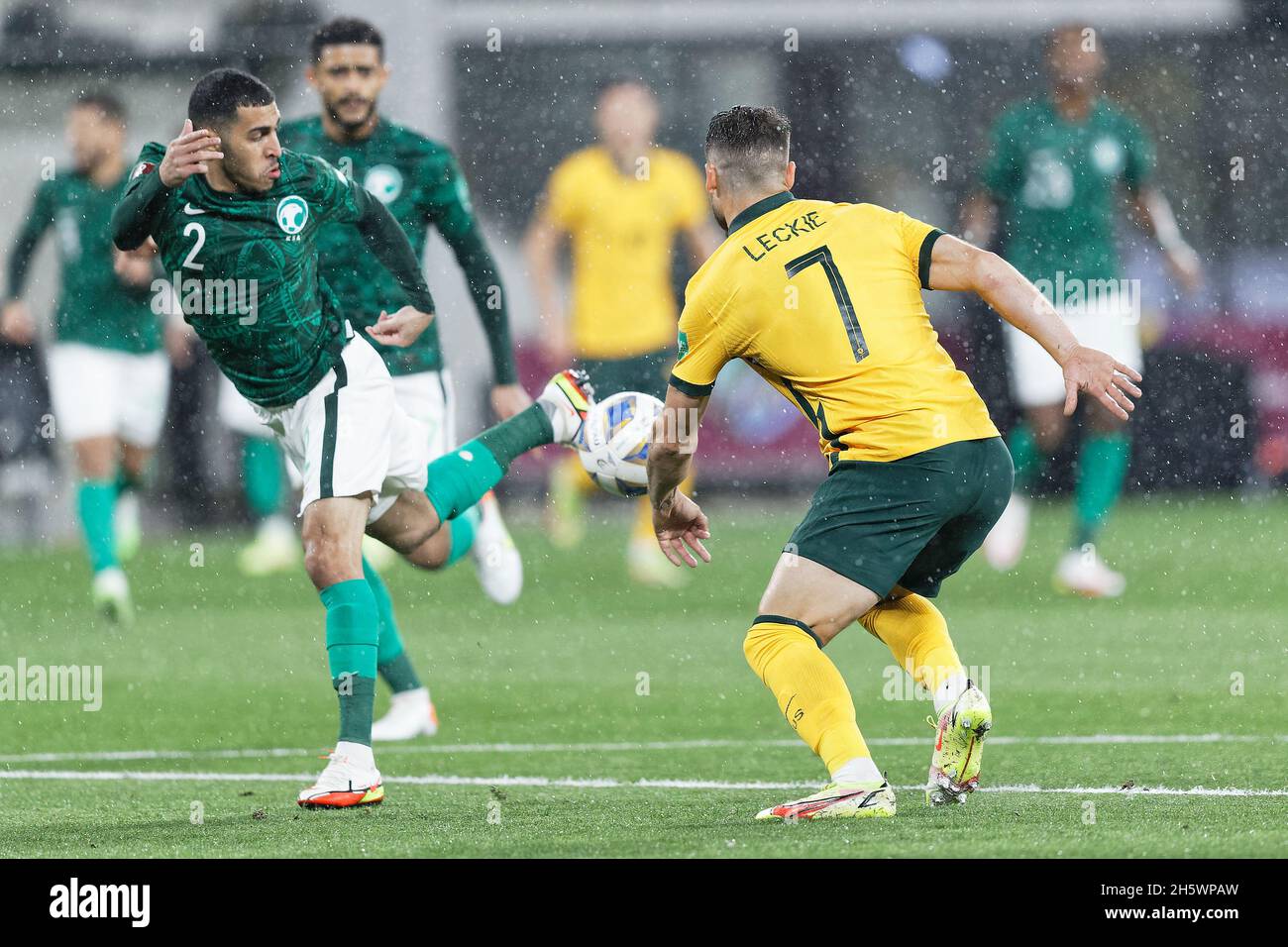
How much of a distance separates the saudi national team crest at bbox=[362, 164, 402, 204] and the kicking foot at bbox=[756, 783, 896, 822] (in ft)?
10.6

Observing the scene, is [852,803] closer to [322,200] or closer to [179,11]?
[322,200]

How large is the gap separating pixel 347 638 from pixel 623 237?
6.26m

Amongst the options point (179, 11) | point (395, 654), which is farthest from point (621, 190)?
point (179, 11)

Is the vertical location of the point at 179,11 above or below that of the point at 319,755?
above

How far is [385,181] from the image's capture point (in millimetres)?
7297

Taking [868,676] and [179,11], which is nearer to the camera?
[868,676]

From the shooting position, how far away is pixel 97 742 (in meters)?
6.96

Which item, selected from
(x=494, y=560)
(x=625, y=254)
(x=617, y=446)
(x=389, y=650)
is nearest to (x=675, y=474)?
(x=617, y=446)

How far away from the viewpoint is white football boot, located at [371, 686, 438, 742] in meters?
6.86

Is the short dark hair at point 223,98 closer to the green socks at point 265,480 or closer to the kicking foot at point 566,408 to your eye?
the kicking foot at point 566,408

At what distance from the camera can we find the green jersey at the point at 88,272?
35.1ft

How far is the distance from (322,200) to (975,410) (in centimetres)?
193

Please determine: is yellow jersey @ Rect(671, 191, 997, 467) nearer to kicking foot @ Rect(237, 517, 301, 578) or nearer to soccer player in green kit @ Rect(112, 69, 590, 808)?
soccer player in green kit @ Rect(112, 69, 590, 808)
